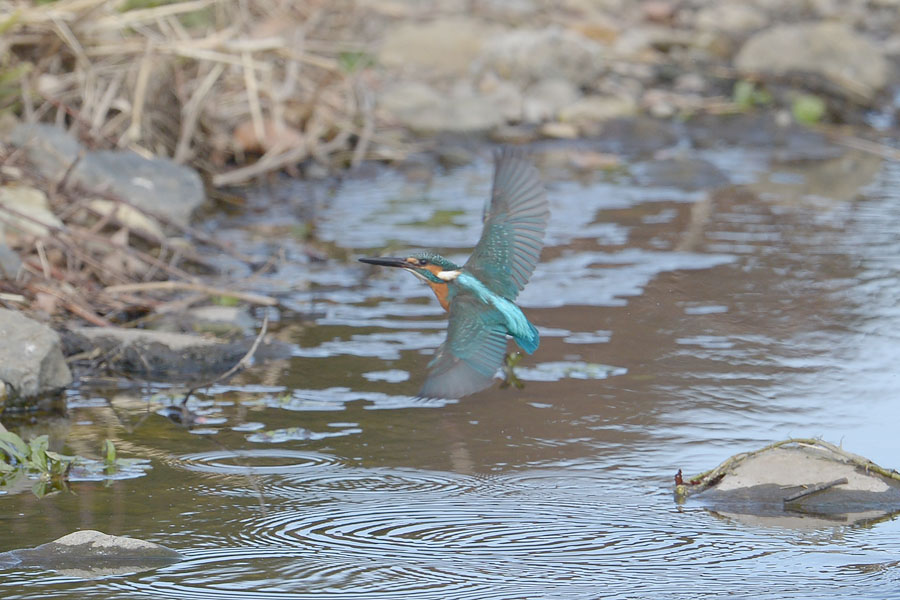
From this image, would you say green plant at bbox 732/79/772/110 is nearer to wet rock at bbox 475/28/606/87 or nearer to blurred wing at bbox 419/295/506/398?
wet rock at bbox 475/28/606/87

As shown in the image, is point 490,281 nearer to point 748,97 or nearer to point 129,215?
point 129,215

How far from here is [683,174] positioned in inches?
303

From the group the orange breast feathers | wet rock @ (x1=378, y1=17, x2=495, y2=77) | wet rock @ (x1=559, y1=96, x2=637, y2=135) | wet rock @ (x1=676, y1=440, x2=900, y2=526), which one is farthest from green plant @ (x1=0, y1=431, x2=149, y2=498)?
wet rock @ (x1=378, y1=17, x2=495, y2=77)

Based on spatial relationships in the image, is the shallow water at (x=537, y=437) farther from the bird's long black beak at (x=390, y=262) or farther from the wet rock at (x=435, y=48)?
the wet rock at (x=435, y=48)

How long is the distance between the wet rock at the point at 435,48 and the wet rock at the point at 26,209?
570 cm

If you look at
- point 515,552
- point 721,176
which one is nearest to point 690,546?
point 515,552

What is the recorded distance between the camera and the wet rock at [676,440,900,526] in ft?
9.61

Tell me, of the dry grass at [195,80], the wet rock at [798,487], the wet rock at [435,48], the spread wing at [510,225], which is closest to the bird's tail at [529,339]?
the spread wing at [510,225]

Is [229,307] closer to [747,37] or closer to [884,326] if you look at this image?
[884,326]

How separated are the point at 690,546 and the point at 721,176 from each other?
518 cm

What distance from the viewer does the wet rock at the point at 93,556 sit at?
2.61 m

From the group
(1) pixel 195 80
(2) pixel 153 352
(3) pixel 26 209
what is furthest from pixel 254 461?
(1) pixel 195 80

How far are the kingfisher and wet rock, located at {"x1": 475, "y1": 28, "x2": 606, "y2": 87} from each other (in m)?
6.65

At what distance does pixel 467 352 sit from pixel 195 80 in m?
4.56
